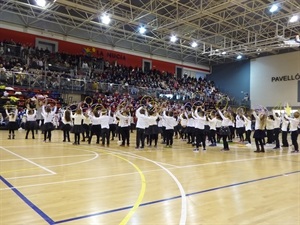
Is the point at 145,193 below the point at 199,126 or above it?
below

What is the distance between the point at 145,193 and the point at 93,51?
2530cm

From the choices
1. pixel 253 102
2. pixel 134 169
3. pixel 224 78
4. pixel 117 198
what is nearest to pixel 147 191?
Answer: pixel 117 198

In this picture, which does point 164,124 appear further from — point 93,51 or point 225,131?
point 93,51

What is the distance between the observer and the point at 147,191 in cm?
472

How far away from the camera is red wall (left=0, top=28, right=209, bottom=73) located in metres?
23.8

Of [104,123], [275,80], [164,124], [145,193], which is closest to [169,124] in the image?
[164,124]

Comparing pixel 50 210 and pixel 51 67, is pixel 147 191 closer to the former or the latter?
pixel 50 210

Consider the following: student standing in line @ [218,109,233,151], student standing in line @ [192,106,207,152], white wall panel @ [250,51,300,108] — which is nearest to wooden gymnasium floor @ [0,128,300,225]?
student standing in line @ [192,106,207,152]

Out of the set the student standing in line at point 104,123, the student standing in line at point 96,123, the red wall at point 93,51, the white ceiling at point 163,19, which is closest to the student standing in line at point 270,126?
the student standing in line at point 104,123

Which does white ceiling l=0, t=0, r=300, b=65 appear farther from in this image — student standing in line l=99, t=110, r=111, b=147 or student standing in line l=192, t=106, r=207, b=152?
student standing in line l=192, t=106, r=207, b=152

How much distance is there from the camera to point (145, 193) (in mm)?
4594

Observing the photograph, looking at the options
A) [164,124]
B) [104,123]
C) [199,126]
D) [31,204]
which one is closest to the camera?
[31,204]

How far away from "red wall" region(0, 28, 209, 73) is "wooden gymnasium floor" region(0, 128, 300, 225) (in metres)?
19.4

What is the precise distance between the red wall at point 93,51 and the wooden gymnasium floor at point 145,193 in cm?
1938
